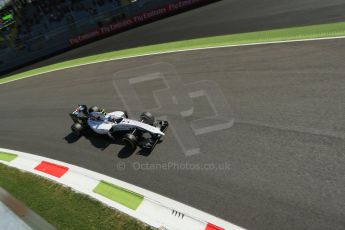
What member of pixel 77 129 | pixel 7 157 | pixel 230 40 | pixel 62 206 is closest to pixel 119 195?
pixel 62 206

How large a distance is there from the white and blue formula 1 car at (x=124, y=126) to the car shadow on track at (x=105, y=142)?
16cm

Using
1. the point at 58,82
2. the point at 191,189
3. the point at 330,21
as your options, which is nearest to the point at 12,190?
the point at 191,189

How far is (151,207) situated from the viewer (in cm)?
711

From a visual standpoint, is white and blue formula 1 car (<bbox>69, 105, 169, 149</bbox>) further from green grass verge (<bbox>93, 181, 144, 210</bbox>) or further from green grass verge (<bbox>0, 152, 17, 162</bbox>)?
green grass verge (<bbox>0, 152, 17, 162</bbox>)

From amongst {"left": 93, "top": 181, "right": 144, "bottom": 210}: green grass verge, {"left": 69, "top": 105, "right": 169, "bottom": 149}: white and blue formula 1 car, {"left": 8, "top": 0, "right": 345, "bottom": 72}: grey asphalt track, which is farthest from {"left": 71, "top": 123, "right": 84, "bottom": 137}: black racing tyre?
{"left": 8, "top": 0, "right": 345, "bottom": 72}: grey asphalt track

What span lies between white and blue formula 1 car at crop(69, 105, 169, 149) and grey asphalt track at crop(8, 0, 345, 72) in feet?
30.1

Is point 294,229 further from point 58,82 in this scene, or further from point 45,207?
point 58,82

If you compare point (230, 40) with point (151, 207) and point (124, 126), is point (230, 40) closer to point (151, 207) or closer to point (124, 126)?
point (124, 126)

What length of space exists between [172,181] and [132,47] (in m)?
13.5

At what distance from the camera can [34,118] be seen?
1342 centimetres

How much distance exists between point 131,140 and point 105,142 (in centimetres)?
167

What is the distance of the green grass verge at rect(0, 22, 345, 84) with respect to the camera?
42.4 ft

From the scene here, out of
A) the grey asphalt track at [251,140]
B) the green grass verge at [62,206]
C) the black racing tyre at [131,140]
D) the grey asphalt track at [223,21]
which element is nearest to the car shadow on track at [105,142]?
the grey asphalt track at [251,140]

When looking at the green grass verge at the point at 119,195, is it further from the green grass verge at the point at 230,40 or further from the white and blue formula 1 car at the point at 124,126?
the green grass verge at the point at 230,40
